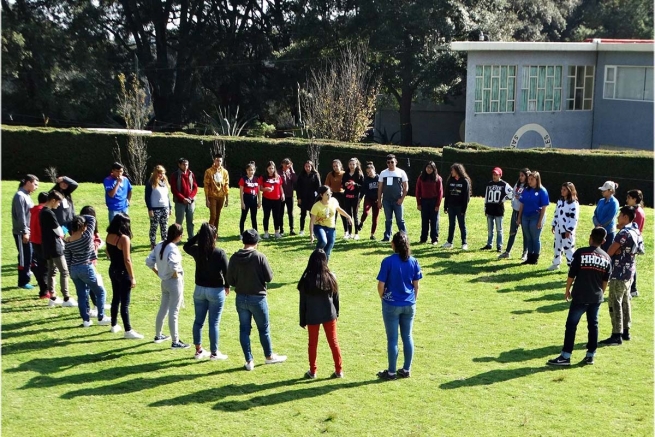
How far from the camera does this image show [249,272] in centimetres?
977

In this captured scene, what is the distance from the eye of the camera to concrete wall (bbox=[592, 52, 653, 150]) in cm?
3647

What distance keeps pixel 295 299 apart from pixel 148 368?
3.82 meters

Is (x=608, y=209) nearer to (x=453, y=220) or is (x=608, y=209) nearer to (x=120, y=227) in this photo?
(x=453, y=220)

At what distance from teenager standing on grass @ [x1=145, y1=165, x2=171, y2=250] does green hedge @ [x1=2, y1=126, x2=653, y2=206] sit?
34.6 feet

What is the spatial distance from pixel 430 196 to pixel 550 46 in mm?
22392

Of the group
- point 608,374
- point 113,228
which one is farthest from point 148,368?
point 608,374

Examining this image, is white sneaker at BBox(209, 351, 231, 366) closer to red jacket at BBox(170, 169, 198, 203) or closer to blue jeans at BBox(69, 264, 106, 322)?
blue jeans at BBox(69, 264, 106, 322)

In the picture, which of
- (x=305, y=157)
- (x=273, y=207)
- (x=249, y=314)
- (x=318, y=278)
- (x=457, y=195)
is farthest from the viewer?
(x=305, y=157)

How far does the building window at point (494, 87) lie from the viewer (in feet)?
117

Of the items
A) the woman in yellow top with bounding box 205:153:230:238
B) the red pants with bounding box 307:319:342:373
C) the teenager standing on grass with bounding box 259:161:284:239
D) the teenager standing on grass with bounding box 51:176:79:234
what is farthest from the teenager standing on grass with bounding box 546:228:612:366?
the woman in yellow top with bounding box 205:153:230:238

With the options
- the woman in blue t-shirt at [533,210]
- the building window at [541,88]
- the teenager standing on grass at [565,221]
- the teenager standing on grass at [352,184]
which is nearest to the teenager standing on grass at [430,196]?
the teenager standing on grass at [352,184]

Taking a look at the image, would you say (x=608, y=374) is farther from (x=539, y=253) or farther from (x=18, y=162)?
(x=18, y=162)

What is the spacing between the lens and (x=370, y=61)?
43094mm

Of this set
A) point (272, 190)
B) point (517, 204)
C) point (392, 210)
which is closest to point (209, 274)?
point (272, 190)
